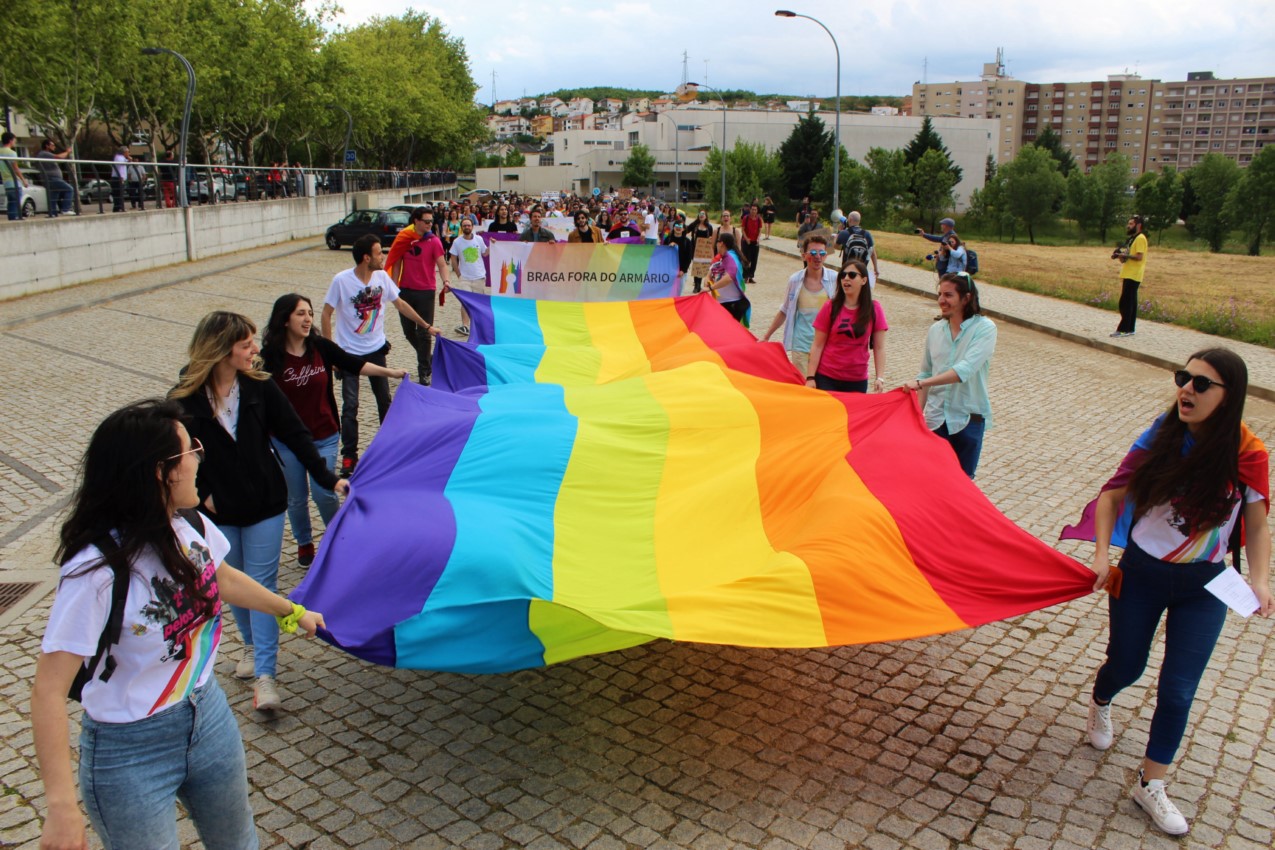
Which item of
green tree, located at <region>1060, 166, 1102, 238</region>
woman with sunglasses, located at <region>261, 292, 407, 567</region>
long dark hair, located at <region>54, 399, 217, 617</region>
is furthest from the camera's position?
green tree, located at <region>1060, 166, 1102, 238</region>

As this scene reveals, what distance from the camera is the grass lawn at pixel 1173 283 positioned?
18375mm

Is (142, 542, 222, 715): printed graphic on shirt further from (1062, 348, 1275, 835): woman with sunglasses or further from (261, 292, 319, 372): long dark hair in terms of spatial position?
(1062, 348, 1275, 835): woman with sunglasses

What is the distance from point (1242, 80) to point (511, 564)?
236 metres

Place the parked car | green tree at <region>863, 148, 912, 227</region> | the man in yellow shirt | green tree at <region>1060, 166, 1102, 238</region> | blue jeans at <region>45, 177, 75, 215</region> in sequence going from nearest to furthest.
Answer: the man in yellow shirt, blue jeans at <region>45, 177, 75, 215</region>, the parked car, green tree at <region>863, 148, 912, 227</region>, green tree at <region>1060, 166, 1102, 238</region>

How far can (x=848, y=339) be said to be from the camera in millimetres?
7086

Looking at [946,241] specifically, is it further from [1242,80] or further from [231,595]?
[1242,80]

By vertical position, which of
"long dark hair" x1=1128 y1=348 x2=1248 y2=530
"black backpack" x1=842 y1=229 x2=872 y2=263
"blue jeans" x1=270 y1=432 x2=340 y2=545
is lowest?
"blue jeans" x1=270 y1=432 x2=340 y2=545

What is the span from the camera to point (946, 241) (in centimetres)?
1673

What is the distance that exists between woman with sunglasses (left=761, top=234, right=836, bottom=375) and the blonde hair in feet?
15.9

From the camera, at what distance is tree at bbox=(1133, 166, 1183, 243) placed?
93.8 metres

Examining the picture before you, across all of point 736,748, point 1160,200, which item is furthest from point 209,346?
point 1160,200

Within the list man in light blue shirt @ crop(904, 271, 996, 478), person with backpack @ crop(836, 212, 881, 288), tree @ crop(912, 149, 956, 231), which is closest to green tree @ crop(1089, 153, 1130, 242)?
tree @ crop(912, 149, 956, 231)

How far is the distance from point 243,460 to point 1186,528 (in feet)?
13.1

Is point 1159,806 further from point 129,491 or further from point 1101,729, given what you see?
point 129,491
